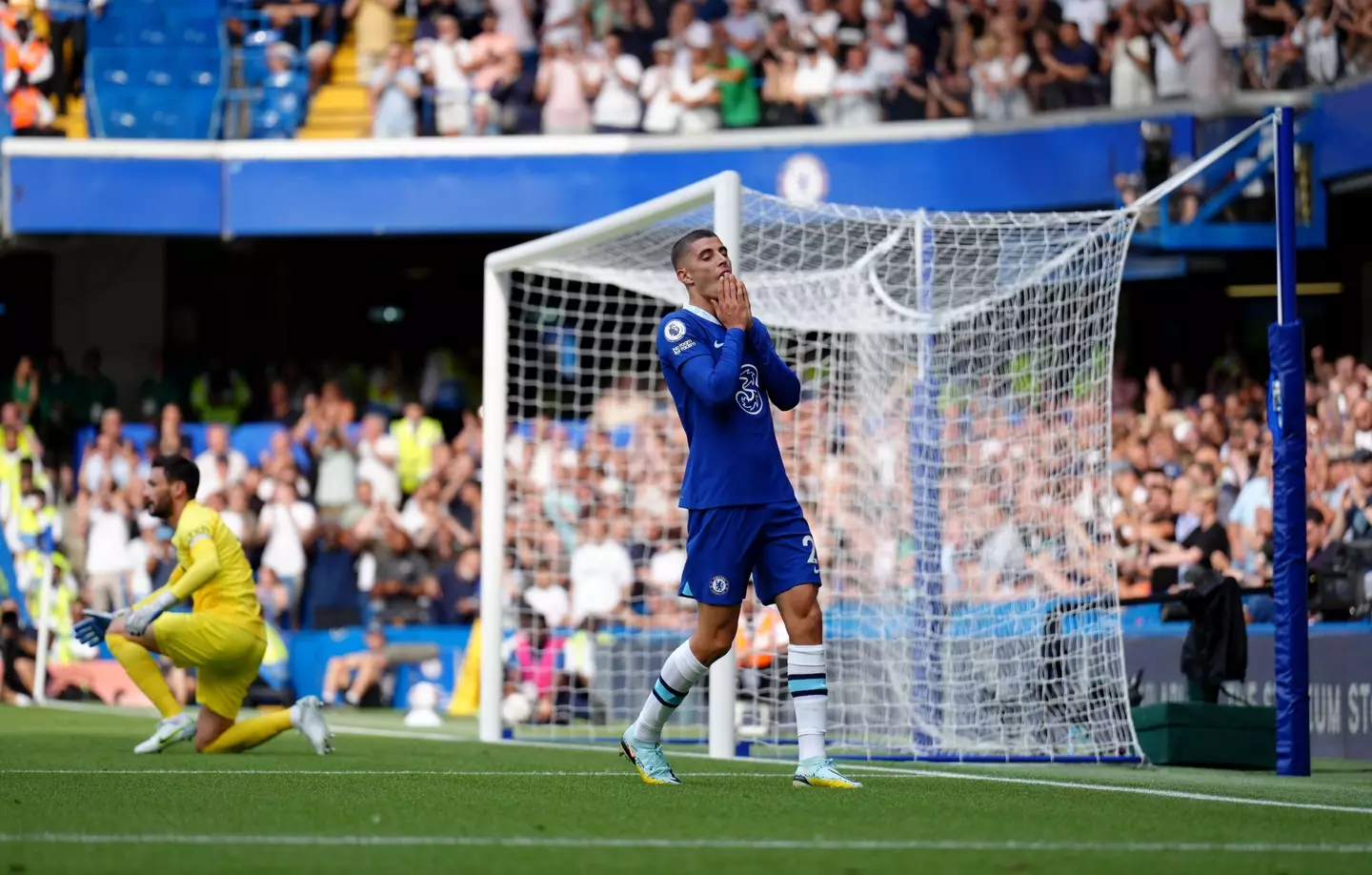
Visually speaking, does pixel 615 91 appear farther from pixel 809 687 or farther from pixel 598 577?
pixel 809 687

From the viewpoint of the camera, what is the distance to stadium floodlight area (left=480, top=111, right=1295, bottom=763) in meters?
12.4

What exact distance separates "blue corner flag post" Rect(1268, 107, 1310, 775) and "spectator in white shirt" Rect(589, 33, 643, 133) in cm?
1312

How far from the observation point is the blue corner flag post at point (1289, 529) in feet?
33.0

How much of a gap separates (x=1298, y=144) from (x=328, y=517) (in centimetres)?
1067

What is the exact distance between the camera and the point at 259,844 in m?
5.70

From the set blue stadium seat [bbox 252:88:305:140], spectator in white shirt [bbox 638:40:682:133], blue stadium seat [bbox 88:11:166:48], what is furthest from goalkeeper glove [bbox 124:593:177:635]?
blue stadium seat [bbox 88:11:166:48]

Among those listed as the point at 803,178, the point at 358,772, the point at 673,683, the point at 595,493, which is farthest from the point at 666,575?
the point at 673,683

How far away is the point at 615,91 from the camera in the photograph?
22797 mm

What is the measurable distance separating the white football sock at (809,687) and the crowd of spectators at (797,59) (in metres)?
12.8

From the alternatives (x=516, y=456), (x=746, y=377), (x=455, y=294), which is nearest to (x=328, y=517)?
(x=516, y=456)

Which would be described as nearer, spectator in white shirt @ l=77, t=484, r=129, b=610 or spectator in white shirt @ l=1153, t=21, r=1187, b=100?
spectator in white shirt @ l=1153, t=21, r=1187, b=100

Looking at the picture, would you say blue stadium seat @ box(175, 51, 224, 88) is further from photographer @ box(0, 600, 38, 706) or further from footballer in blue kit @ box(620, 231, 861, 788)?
footballer in blue kit @ box(620, 231, 861, 788)

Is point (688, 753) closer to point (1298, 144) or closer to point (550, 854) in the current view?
point (550, 854)

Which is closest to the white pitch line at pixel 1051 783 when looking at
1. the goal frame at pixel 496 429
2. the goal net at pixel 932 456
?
the goal frame at pixel 496 429
